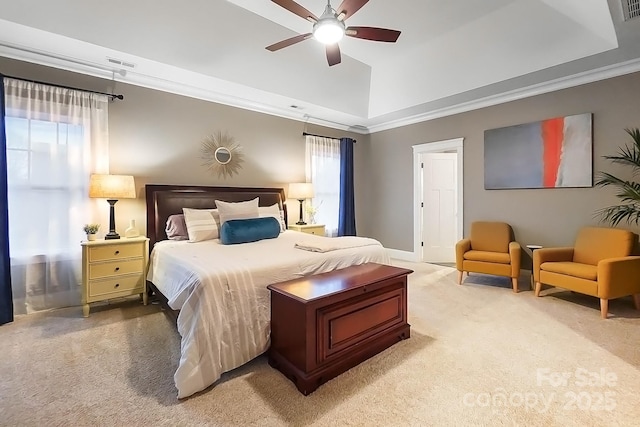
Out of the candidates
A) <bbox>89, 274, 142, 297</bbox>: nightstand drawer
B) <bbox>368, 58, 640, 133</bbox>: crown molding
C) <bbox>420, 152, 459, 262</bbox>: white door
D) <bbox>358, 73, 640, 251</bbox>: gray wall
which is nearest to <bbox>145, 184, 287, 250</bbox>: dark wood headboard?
<bbox>89, 274, 142, 297</bbox>: nightstand drawer

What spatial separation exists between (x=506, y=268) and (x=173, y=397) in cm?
394

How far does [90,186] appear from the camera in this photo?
3176mm

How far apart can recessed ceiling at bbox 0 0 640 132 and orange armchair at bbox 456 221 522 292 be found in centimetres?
197

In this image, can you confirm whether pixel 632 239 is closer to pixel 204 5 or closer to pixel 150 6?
pixel 204 5

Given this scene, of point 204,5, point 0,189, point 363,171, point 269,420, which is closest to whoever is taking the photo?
point 269,420

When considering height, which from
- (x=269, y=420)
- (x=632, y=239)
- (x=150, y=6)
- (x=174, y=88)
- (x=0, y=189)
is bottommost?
(x=269, y=420)

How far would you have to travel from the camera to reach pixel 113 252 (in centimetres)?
318

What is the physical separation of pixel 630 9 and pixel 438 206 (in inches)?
141

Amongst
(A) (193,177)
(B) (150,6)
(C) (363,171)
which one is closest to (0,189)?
(A) (193,177)

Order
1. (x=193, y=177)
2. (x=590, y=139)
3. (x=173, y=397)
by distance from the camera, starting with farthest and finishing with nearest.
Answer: (x=193, y=177) → (x=590, y=139) → (x=173, y=397)

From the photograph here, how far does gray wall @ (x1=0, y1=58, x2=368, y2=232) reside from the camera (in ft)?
Result: 11.7

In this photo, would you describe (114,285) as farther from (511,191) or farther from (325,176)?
(511,191)

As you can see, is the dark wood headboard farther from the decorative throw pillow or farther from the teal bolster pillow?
the teal bolster pillow

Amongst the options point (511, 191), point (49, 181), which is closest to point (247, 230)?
point (49, 181)
